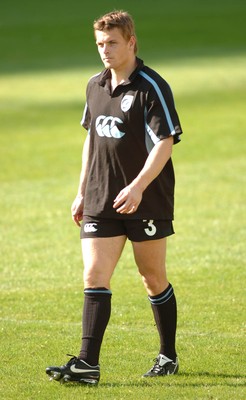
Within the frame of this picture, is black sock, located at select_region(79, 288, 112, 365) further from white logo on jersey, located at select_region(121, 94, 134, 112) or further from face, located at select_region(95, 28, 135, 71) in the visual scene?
face, located at select_region(95, 28, 135, 71)

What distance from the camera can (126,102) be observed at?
23.6 feet

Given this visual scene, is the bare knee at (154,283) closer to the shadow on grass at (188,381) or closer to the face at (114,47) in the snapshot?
the shadow on grass at (188,381)

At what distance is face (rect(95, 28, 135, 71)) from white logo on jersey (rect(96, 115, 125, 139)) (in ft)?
1.05

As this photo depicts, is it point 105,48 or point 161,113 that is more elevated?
point 105,48

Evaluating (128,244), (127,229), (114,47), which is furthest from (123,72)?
(128,244)

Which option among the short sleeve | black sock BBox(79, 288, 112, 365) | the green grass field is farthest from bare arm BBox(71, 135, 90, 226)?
the green grass field

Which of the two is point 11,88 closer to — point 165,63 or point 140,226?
point 165,63

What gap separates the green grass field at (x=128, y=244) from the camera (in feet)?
24.7

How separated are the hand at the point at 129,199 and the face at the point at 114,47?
792 mm

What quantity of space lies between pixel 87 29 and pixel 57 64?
938cm

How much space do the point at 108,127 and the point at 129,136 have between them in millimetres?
142

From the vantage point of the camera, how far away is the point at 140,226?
23.7 ft

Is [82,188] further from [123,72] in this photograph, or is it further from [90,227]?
[123,72]

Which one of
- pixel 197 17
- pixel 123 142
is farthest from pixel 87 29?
pixel 123 142
